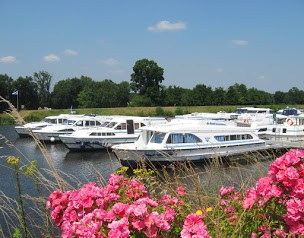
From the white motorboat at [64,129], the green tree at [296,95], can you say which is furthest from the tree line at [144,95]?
the white motorboat at [64,129]

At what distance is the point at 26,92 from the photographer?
83.1m

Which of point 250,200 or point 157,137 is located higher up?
point 250,200

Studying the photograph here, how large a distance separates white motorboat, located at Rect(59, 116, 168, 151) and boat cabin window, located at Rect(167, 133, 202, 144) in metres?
7.62

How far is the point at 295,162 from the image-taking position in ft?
8.70

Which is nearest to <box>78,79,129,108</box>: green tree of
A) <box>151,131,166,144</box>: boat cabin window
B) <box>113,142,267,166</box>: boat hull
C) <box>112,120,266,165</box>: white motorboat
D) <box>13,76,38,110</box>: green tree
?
<box>13,76,38,110</box>: green tree

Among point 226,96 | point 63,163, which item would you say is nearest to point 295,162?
Answer: point 63,163

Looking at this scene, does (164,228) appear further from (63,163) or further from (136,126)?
(136,126)

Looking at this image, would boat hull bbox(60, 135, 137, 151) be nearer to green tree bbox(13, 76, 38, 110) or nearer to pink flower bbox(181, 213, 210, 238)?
pink flower bbox(181, 213, 210, 238)

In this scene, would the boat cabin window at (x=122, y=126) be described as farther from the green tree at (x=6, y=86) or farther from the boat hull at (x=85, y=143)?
the green tree at (x=6, y=86)

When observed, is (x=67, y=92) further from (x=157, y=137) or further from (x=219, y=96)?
(x=157, y=137)

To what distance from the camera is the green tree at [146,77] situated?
9344 cm

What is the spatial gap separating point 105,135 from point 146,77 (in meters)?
66.1

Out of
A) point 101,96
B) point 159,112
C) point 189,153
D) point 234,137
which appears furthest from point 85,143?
point 101,96

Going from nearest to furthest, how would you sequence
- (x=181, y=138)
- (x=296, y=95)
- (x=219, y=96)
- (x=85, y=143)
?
1. (x=181, y=138)
2. (x=85, y=143)
3. (x=219, y=96)
4. (x=296, y=95)
